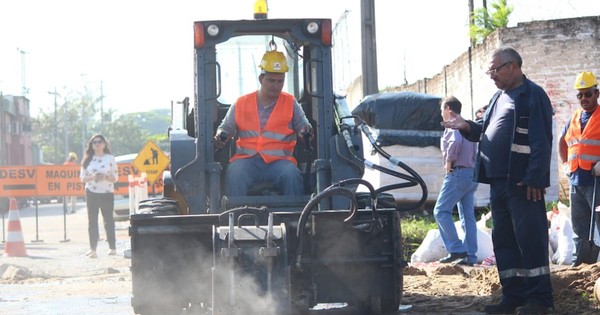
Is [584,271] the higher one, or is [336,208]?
[336,208]

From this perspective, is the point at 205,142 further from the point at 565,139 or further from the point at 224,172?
the point at 565,139

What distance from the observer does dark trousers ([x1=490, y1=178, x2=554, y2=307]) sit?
8648 millimetres

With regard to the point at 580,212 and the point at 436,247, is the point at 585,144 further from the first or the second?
the point at 436,247

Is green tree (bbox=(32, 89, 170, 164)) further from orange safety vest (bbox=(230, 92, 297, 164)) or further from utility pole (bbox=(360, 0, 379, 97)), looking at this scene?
orange safety vest (bbox=(230, 92, 297, 164))

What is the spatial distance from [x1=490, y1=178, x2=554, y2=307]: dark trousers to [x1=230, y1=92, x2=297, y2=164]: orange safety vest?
1.67m

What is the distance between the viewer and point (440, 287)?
34.5 feet

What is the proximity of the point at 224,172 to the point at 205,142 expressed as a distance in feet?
1.08

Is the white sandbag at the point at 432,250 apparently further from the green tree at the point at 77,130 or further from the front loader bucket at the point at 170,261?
the green tree at the point at 77,130

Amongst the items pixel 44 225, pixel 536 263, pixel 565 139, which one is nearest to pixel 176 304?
pixel 536 263

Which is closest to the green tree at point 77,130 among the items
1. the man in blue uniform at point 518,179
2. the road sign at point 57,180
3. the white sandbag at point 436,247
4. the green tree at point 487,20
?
the road sign at point 57,180

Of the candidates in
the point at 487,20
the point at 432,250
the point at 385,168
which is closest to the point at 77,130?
the point at 487,20

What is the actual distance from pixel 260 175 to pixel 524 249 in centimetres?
210

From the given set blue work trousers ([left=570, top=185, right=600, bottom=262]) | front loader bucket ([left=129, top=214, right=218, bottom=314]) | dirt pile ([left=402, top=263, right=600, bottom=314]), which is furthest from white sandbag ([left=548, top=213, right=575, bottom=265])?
front loader bucket ([left=129, top=214, right=218, bottom=314])

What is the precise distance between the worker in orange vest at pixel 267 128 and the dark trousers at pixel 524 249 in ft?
5.24
